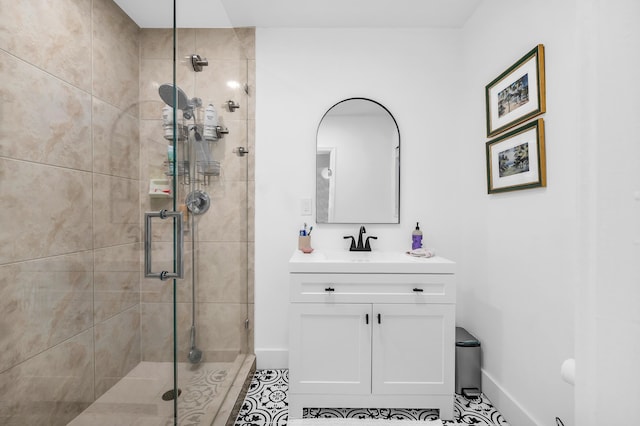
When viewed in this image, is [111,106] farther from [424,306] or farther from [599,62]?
[424,306]

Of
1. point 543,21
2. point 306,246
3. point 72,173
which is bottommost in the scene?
point 306,246

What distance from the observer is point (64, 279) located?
94 centimetres

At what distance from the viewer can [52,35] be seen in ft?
2.91

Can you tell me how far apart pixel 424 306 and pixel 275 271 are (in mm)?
1003

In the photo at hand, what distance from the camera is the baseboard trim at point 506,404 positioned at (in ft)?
4.71

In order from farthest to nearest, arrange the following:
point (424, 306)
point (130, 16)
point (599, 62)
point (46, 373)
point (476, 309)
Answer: point (476, 309) → point (424, 306) → point (130, 16) → point (46, 373) → point (599, 62)

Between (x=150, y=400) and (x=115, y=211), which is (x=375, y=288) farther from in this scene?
(x=115, y=211)

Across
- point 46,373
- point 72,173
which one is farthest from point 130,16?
point 46,373

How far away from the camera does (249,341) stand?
2035mm

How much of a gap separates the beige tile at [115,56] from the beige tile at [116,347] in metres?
0.73

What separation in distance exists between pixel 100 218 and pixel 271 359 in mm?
1505

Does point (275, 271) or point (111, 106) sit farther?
point (275, 271)

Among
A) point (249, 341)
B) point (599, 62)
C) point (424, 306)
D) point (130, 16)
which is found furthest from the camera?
point (249, 341)

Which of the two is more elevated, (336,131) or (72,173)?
(336,131)
